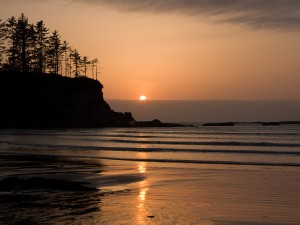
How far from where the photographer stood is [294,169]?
76.6 feet

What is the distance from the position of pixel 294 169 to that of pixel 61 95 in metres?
76.4

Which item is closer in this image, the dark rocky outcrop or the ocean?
the ocean

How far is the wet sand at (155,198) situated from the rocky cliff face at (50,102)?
2696 inches

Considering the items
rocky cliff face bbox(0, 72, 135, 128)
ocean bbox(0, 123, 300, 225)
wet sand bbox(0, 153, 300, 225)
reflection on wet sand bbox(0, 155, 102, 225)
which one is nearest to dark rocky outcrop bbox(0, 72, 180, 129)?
rocky cliff face bbox(0, 72, 135, 128)

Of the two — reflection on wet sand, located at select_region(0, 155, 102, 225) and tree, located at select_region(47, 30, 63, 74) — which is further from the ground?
tree, located at select_region(47, 30, 63, 74)

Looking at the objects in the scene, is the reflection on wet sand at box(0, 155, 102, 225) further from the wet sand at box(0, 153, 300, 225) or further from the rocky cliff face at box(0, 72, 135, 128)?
the rocky cliff face at box(0, 72, 135, 128)

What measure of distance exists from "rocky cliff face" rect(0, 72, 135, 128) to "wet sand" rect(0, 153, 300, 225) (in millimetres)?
68473

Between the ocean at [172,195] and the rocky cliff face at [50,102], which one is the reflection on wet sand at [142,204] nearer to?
the ocean at [172,195]

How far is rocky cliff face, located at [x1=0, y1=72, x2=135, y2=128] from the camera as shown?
8781cm

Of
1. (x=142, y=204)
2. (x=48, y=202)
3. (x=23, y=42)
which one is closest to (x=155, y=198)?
(x=142, y=204)

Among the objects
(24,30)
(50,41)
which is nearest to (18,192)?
(24,30)

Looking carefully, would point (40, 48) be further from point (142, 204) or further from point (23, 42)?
point (142, 204)

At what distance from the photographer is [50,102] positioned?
90438 mm

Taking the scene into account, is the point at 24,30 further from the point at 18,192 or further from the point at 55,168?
the point at 18,192
